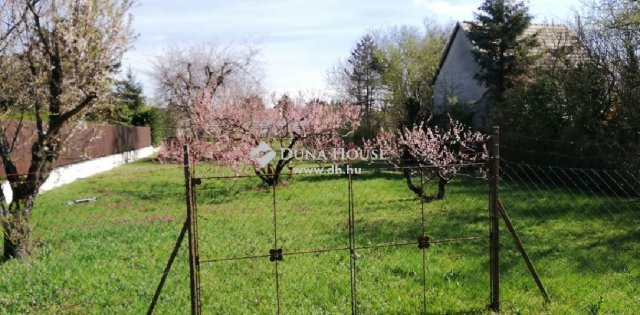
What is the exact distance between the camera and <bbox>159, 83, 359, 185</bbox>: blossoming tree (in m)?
14.2

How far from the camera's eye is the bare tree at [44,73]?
273 inches

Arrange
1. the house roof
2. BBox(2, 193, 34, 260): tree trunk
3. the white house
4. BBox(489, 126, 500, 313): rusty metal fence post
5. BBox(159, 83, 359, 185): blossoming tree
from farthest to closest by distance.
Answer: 1. the white house
2. BBox(159, 83, 359, 185): blossoming tree
3. the house roof
4. BBox(2, 193, 34, 260): tree trunk
5. BBox(489, 126, 500, 313): rusty metal fence post

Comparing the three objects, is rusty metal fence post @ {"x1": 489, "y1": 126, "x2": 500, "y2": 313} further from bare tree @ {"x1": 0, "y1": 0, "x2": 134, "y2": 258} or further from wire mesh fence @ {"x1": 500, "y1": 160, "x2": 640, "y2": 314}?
bare tree @ {"x1": 0, "y1": 0, "x2": 134, "y2": 258}

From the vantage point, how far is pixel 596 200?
1032 cm

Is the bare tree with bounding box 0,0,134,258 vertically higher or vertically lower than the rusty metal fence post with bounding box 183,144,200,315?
higher

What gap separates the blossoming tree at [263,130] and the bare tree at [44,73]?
645 centimetres

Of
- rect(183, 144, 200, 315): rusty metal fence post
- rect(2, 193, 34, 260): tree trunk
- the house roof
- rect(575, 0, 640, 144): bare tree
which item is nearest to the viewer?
rect(183, 144, 200, 315): rusty metal fence post

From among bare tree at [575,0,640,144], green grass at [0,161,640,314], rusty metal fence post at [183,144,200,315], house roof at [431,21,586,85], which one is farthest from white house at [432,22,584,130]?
rusty metal fence post at [183,144,200,315]

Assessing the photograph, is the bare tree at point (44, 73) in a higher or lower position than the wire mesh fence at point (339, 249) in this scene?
higher

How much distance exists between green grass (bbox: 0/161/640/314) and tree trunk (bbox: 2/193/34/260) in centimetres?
28

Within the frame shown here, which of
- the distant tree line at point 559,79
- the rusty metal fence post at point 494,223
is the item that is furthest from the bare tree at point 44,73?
the distant tree line at point 559,79

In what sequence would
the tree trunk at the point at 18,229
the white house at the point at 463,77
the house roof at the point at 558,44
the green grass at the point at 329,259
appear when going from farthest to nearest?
the white house at the point at 463,77, the house roof at the point at 558,44, the tree trunk at the point at 18,229, the green grass at the point at 329,259

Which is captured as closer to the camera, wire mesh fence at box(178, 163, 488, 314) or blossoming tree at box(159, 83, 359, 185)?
wire mesh fence at box(178, 163, 488, 314)

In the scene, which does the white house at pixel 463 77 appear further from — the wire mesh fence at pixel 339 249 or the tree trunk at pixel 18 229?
the tree trunk at pixel 18 229
